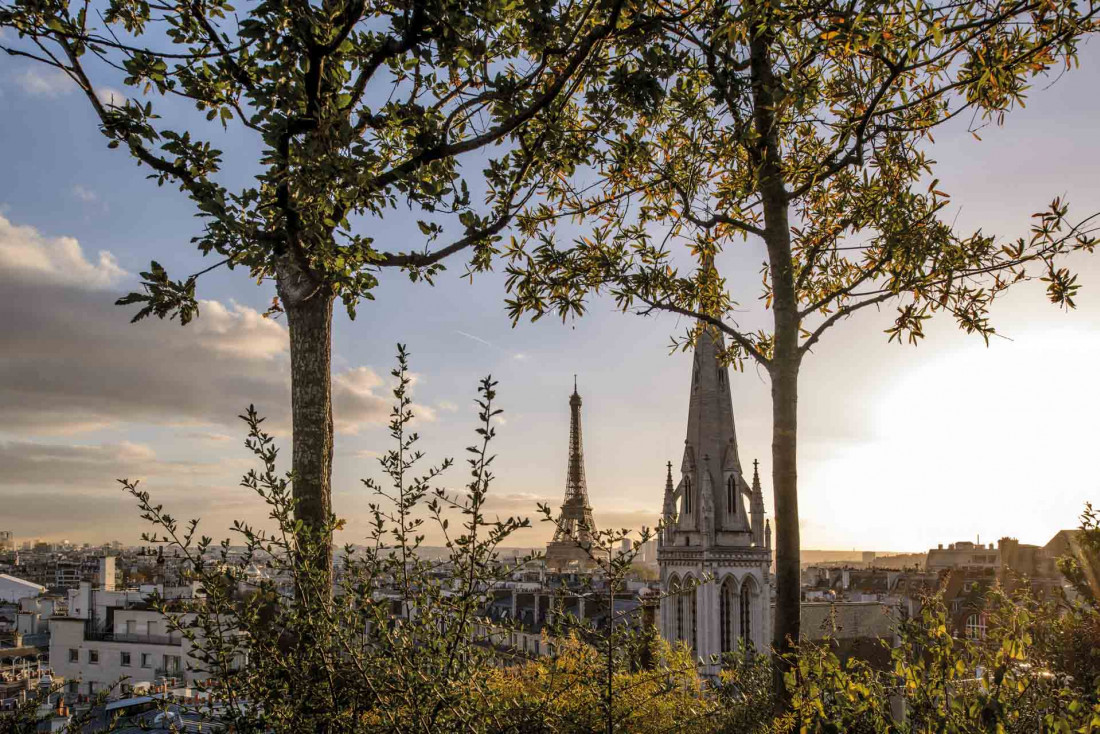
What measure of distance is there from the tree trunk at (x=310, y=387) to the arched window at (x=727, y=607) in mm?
51179

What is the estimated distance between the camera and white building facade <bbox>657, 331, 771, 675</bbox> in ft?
172

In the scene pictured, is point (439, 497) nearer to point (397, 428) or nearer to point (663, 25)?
point (397, 428)

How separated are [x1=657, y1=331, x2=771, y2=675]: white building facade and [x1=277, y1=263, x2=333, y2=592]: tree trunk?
160 ft

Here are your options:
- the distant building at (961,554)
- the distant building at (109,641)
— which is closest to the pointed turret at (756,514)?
the distant building at (961,554)

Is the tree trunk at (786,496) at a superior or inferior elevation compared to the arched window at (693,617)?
superior

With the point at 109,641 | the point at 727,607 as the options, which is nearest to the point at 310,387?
the point at 109,641

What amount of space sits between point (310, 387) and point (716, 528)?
50.9 m

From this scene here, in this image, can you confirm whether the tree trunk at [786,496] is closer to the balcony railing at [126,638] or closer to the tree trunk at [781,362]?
the tree trunk at [781,362]

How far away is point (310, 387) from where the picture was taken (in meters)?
4.70

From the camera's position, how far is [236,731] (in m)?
3.25

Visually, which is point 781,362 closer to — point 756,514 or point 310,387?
point 310,387

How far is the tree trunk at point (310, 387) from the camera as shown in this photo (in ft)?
14.9

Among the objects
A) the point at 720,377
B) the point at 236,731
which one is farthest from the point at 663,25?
the point at 720,377

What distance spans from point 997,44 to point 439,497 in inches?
165
